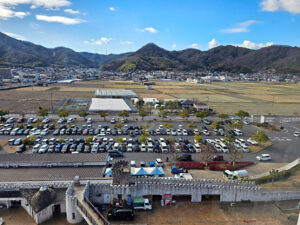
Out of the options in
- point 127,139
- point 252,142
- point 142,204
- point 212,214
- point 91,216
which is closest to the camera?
point 91,216

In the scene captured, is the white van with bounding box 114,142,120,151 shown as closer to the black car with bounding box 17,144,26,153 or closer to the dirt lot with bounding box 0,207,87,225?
the black car with bounding box 17,144,26,153

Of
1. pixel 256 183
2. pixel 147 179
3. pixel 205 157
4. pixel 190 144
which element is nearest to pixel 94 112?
pixel 190 144

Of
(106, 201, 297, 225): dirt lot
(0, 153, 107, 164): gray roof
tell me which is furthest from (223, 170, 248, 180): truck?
(0, 153, 107, 164): gray roof

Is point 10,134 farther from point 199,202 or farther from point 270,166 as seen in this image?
point 270,166

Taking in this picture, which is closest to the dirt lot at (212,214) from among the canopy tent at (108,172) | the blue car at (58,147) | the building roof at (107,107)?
the canopy tent at (108,172)

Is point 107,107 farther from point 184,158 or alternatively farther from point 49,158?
point 49,158

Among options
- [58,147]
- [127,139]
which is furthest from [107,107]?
[58,147]

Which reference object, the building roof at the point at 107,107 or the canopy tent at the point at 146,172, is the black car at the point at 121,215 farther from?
the building roof at the point at 107,107
